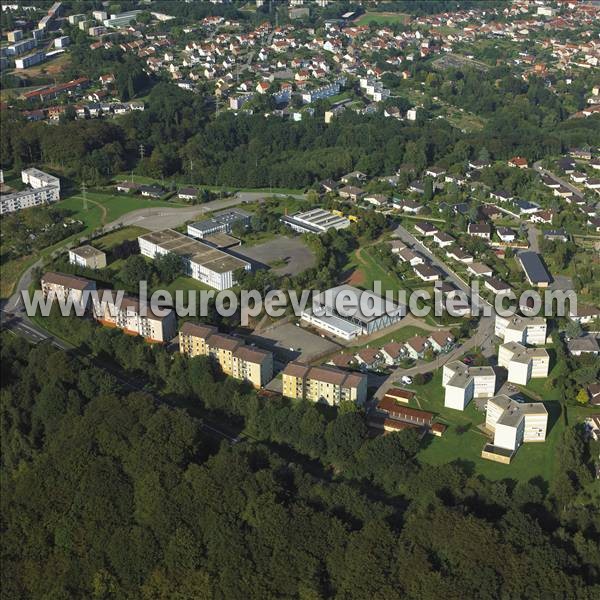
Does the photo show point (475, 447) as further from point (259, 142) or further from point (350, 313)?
point (259, 142)

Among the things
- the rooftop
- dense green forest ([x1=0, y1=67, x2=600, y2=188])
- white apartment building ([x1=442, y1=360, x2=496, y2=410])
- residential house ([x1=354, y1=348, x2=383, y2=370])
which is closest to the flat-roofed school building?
the rooftop

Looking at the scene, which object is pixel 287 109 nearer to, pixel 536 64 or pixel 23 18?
pixel 536 64

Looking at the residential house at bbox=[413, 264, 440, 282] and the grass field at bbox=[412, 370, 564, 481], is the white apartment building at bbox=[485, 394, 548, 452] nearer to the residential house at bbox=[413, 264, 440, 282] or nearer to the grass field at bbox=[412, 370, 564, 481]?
the grass field at bbox=[412, 370, 564, 481]

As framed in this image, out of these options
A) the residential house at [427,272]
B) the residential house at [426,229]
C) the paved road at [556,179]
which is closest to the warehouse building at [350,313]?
the residential house at [427,272]

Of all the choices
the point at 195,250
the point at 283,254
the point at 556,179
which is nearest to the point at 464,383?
the point at 283,254

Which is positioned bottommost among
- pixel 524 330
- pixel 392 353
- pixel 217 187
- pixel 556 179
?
pixel 217 187
